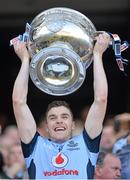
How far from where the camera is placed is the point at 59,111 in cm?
607

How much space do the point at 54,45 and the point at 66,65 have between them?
0.53 ft

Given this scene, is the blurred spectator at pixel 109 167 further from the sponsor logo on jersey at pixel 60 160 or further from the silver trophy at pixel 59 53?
the silver trophy at pixel 59 53

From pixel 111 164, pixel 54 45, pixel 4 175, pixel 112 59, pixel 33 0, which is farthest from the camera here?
pixel 112 59

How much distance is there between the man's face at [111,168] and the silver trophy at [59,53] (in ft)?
3.65

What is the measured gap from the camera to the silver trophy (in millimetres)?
5809

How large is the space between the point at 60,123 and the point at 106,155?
1158 millimetres

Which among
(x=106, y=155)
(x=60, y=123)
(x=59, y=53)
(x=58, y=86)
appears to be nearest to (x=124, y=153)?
(x=106, y=155)

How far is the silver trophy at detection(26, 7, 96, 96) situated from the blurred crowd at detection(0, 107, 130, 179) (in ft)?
3.80

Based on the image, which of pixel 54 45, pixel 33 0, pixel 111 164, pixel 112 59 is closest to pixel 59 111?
pixel 54 45

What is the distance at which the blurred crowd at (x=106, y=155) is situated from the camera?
22.4ft

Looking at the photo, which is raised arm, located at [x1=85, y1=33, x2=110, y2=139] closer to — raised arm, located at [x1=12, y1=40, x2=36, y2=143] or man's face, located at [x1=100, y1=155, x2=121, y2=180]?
raised arm, located at [x1=12, y1=40, x2=36, y2=143]

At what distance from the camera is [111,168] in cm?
684

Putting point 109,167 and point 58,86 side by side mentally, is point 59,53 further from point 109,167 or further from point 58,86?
point 109,167

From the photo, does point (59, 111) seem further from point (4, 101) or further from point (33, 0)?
point (4, 101)
